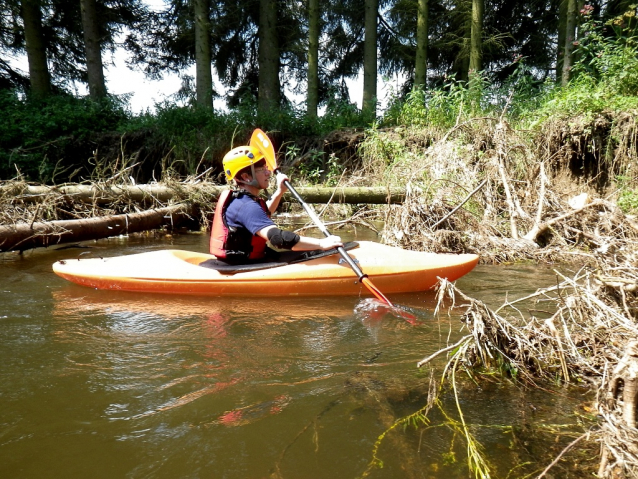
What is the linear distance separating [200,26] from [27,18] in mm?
4222

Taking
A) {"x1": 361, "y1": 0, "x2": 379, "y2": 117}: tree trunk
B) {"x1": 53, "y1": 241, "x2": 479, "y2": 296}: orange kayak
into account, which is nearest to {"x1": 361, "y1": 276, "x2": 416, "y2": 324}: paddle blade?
{"x1": 53, "y1": 241, "x2": 479, "y2": 296}: orange kayak

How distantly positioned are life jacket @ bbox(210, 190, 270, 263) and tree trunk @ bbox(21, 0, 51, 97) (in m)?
10.1

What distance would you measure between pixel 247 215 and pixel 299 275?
65cm

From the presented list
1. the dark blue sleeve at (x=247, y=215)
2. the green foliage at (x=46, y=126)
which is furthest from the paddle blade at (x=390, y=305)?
the green foliage at (x=46, y=126)

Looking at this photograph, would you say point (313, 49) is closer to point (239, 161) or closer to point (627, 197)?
point (627, 197)

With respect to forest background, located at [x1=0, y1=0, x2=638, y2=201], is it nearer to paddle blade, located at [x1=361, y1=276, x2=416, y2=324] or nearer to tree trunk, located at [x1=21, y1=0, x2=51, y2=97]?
tree trunk, located at [x1=21, y1=0, x2=51, y2=97]

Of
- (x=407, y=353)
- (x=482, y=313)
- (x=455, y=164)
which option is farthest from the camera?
(x=455, y=164)

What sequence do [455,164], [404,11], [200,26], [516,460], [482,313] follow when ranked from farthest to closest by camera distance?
[404,11]
[200,26]
[455,164]
[482,313]
[516,460]

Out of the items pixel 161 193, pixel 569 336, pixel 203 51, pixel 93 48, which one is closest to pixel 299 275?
pixel 569 336

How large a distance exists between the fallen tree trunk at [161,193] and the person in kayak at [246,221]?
93.0 inches

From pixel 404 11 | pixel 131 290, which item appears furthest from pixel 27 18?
pixel 131 290

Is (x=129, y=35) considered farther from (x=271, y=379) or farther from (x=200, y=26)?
(x=271, y=379)

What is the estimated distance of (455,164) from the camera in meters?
5.91

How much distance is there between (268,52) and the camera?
1252 cm
